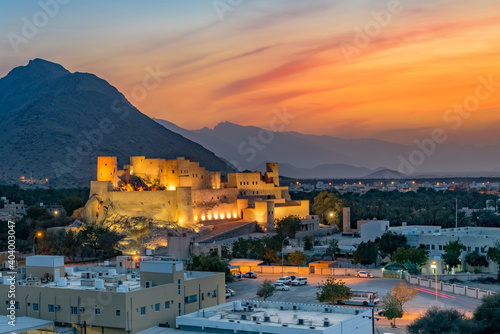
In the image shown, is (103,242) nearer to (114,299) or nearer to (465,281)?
(465,281)

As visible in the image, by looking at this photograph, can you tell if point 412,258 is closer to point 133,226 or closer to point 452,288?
point 452,288

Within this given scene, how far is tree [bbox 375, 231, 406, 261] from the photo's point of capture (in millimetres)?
52594

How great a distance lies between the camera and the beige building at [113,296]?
2602 cm

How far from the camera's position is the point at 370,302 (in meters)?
37.2

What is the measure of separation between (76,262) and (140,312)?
103 ft

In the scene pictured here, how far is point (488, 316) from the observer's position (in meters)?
28.1

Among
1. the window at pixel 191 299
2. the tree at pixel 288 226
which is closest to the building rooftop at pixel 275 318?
the window at pixel 191 299

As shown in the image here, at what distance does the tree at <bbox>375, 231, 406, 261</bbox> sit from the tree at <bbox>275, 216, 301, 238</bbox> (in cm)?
1262

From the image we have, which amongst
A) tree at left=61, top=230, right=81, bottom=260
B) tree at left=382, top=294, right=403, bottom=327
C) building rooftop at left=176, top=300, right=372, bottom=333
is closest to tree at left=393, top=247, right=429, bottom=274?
tree at left=382, top=294, right=403, bottom=327

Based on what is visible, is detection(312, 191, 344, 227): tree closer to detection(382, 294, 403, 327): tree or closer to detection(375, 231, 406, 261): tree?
detection(375, 231, 406, 261): tree

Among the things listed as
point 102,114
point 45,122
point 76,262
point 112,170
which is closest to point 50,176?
point 45,122

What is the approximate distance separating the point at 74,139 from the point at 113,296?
5575 inches

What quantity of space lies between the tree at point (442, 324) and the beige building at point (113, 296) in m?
8.65

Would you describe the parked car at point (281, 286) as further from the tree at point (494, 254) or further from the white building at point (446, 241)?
the tree at point (494, 254)
